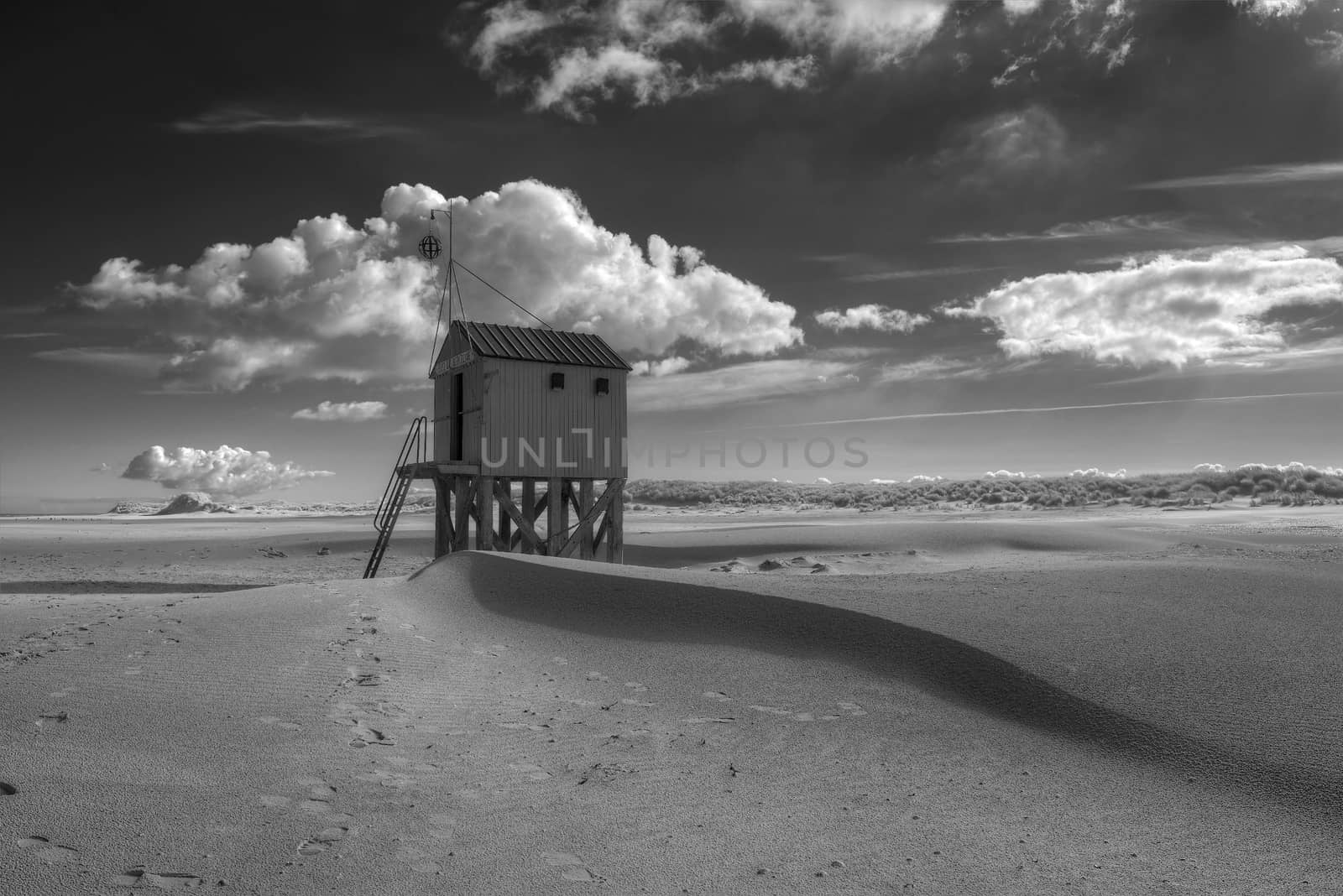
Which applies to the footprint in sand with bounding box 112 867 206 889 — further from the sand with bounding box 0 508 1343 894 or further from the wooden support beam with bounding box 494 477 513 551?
the wooden support beam with bounding box 494 477 513 551

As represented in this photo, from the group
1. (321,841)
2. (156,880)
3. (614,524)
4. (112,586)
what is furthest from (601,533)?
(156,880)

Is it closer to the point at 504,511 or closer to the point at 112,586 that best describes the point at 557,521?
the point at 504,511

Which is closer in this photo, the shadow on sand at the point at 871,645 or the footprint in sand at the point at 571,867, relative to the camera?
the footprint in sand at the point at 571,867

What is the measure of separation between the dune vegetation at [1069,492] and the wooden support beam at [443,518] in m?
32.4

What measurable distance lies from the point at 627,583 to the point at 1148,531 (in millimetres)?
21416

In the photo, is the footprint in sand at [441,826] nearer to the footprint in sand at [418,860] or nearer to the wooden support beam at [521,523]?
the footprint in sand at [418,860]

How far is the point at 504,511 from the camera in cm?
2108

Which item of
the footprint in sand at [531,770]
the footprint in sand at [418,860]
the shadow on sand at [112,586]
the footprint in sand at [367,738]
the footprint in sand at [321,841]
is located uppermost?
the footprint in sand at [367,738]

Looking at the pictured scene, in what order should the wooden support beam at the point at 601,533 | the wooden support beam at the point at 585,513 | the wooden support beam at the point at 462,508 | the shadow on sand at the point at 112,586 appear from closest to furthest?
the shadow on sand at the point at 112,586
the wooden support beam at the point at 462,508
the wooden support beam at the point at 585,513
the wooden support beam at the point at 601,533

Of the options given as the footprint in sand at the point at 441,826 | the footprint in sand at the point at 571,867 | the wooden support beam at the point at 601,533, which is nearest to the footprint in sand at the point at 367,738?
the footprint in sand at the point at 441,826

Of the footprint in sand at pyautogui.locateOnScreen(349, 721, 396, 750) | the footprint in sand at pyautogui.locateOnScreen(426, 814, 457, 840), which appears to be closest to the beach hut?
the footprint in sand at pyautogui.locateOnScreen(349, 721, 396, 750)

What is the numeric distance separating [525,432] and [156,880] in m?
15.5

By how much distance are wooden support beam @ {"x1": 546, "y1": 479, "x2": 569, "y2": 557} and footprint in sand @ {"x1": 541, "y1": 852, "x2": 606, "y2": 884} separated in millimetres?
16268

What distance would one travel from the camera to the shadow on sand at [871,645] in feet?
19.2
